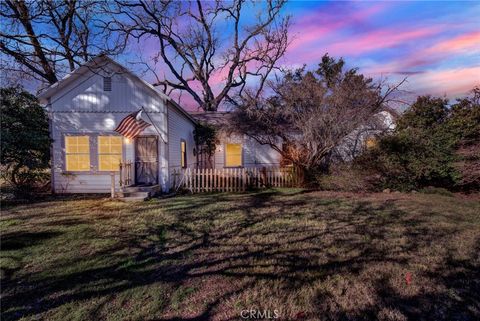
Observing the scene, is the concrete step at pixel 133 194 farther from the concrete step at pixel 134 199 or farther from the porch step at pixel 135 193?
the concrete step at pixel 134 199

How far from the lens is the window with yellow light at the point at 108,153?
501 inches

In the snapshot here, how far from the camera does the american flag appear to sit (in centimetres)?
1142

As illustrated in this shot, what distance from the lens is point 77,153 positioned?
12.7 meters

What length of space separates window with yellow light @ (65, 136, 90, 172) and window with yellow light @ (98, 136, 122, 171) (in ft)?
1.75

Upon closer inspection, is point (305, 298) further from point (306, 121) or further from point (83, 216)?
point (306, 121)

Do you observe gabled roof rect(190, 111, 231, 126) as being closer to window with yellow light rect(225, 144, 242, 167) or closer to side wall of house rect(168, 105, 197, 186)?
window with yellow light rect(225, 144, 242, 167)

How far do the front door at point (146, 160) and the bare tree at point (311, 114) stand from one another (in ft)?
14.4

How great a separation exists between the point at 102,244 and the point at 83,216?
3.01 m

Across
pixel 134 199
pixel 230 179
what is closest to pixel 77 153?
pixel 134 199

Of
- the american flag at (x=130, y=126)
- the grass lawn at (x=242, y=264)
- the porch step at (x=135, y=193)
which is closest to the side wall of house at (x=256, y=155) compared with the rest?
the american flag at (x=130, y=126)

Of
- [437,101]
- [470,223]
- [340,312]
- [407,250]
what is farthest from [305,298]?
[437,101]

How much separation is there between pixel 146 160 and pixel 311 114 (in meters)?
7.27

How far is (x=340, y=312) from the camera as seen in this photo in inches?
123

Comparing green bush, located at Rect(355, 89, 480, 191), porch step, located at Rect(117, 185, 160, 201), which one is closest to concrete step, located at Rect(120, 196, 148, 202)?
porch step, located at Rect(117, 185, 160, 201)
